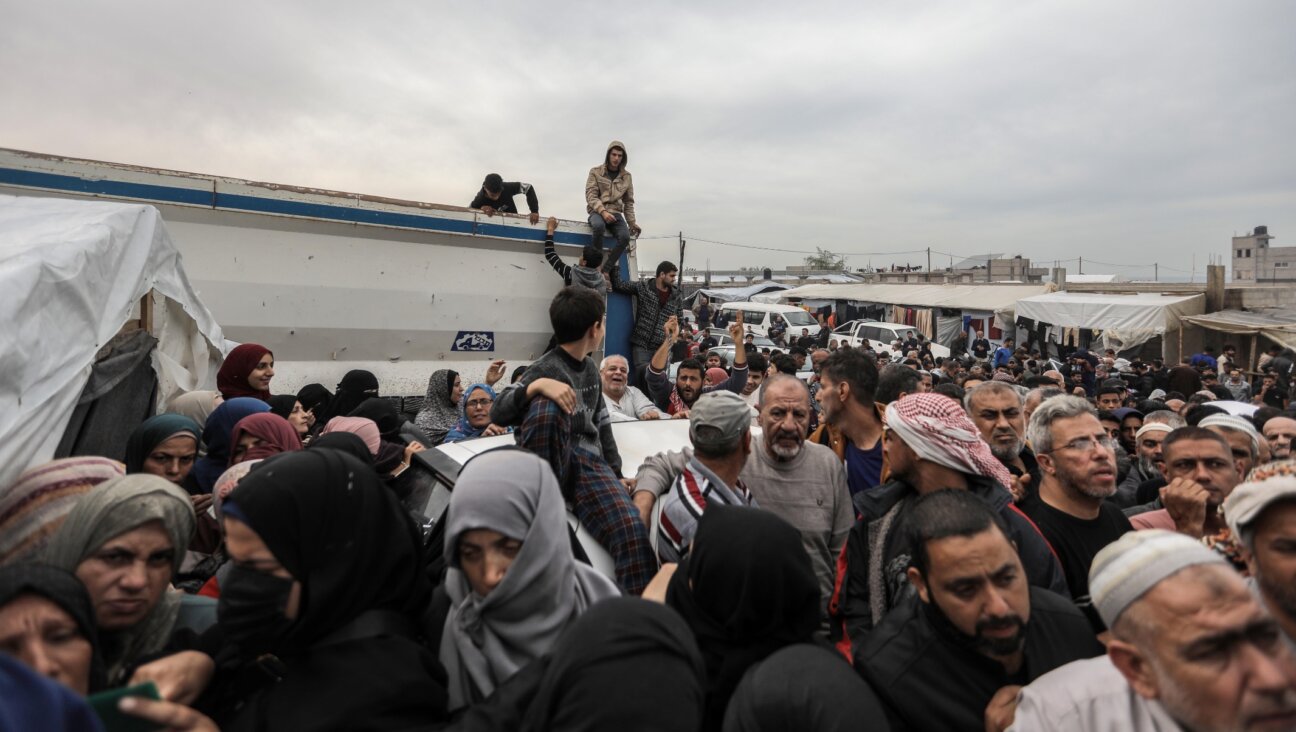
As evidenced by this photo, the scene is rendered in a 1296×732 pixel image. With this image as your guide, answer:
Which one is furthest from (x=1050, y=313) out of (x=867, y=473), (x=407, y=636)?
(x=407, y=636)

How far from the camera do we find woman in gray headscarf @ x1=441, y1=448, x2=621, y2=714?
1580 mm

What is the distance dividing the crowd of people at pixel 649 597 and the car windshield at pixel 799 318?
70.1 feet

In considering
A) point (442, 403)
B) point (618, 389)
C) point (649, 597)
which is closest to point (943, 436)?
point (649, 597)

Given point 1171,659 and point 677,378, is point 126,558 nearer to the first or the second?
point 1171,659

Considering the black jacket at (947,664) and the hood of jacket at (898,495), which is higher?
the hood of jacket at (898,495)

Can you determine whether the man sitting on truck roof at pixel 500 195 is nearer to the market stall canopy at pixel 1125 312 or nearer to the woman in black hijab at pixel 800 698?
the woman in black hijab at pixel 800 698

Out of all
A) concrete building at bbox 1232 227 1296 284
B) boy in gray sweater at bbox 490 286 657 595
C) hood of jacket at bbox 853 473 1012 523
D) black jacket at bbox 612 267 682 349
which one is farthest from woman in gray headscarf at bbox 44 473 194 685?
concrete building at bbox 1232 227 1296 284

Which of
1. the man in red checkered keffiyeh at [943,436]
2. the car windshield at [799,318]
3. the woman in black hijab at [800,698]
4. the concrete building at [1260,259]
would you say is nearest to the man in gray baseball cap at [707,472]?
the man in red checkered keffiyeh at [943,436]

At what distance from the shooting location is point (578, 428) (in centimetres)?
266

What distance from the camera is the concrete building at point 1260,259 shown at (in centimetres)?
3356

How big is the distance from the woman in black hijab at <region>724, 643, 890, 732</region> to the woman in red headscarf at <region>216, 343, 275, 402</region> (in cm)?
375

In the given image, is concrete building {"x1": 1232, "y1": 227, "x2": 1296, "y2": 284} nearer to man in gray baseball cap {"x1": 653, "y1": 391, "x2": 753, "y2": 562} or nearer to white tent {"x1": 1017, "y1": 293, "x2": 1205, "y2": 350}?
white tent {"x1": 1017, "y1": 293, "x2": 1205, "y2": 350}

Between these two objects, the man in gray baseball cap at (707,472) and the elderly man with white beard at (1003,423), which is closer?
the man in gray baseball cap at (707,472)

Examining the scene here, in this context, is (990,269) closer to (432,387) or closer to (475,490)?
(432,387)
